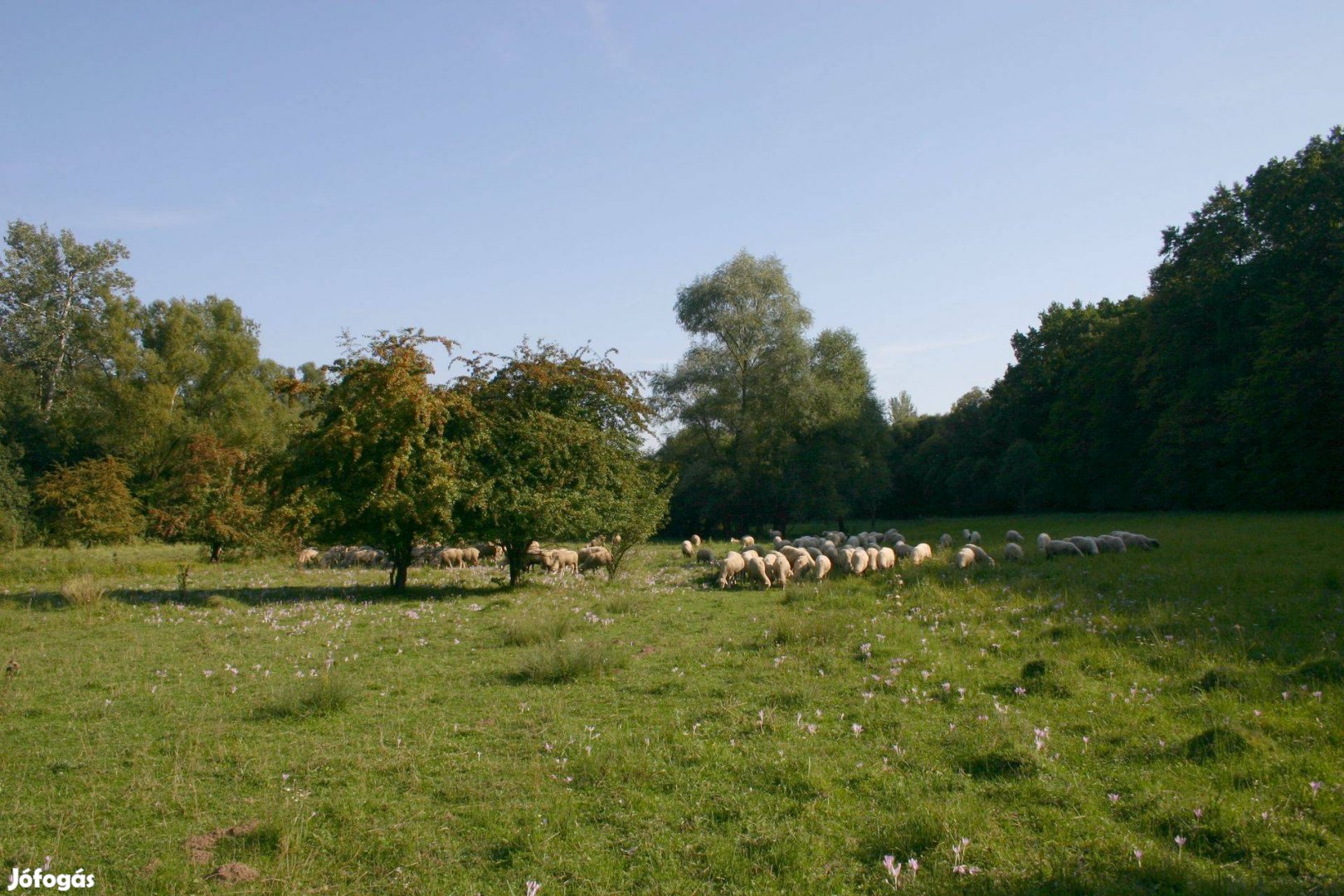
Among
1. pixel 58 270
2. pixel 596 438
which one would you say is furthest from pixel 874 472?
pixel 58 270

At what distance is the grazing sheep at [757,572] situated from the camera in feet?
71.6

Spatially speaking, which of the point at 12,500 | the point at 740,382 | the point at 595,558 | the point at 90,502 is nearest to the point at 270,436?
the point at 12,500

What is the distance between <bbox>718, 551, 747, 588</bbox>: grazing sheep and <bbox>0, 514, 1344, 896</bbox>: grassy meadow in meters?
7.05

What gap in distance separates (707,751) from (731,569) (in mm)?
14866

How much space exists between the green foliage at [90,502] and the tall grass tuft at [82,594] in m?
22.1

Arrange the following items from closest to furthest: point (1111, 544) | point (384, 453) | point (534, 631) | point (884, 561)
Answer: point (534, 631), point (384, 453), point (884, 561), point (1111, 544)

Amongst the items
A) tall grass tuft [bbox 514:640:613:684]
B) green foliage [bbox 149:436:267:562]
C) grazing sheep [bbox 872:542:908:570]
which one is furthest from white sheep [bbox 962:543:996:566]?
green foliage [bbox 149:436:267:562]

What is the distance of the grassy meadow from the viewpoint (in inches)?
205

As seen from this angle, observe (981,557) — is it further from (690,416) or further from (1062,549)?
(690,416)

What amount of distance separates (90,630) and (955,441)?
66418mm

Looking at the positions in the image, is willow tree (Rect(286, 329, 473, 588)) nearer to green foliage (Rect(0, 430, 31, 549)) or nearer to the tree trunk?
the tree trunk

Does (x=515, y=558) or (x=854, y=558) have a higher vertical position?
(x=515, y=558)

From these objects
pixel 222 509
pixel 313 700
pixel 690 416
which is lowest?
pixel 313 700

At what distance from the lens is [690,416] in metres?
48.1
